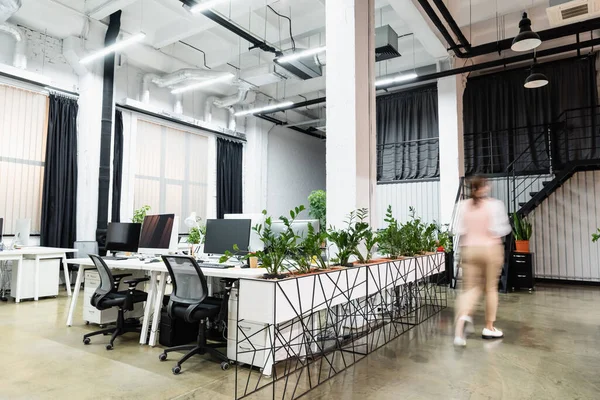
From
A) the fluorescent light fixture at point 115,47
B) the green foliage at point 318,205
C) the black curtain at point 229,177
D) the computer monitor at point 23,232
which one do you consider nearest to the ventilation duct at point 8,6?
the fluorescent light fixture at point 115,47

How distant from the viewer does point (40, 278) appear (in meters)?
5.75

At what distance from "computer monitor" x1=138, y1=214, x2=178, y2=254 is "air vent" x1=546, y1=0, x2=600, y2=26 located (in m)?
5.52

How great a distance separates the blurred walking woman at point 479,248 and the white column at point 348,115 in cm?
107

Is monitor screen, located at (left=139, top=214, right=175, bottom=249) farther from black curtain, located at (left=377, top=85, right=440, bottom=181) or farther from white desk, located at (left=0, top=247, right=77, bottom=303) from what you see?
black curtain, located at (left=377, top=85, right=440, bottom=181)

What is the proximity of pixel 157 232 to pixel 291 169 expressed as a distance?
8.10 meters

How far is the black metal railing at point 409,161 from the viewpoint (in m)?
9.17

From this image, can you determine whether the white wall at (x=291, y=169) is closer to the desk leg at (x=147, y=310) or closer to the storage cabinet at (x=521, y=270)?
the storage cabinet at (x=521, y=270)

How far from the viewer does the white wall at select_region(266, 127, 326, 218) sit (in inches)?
449

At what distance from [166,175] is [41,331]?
5.19 metres

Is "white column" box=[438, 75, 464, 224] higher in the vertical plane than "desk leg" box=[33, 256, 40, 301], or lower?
higher

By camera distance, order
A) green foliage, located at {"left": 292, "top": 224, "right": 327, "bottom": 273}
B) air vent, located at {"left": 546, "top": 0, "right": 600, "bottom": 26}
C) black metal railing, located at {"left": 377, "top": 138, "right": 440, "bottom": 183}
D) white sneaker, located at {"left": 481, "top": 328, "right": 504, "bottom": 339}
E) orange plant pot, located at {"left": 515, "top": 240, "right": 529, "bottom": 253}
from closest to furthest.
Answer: green foliage, located at {"left": 292, "top": 224, "right": 327, "bottom": 273}, white sneaker, located at {"left": 481, "top": 328, "right": 504, "bottom": 339}, air vent, located at {"left": 546, "top": 0, "right": 600, "bottom": 26}, orange plant pot, located at {"left": 515, "top": 240, "right": 529, "bottom": 253}, black metal railing, located at {"left": 377, "top": 138, "right": 440, "bottom": 183}

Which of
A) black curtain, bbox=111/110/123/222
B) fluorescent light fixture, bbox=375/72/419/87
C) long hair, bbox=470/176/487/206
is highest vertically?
fluorescent light fixture, bbox=375/72/419/87

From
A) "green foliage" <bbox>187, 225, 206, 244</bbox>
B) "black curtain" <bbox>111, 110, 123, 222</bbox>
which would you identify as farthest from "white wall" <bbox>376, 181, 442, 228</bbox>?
"black curtain" <bbox>111, 110, 123, 222</bbox>

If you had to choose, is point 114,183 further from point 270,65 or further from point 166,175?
point 270,65
